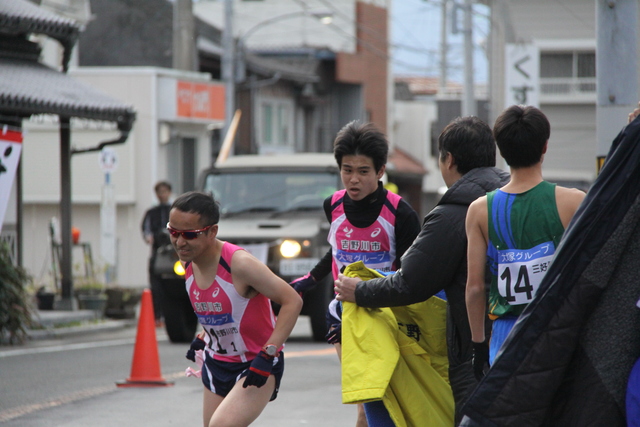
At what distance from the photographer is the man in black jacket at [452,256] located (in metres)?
4.39

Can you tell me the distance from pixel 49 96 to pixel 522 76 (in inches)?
446

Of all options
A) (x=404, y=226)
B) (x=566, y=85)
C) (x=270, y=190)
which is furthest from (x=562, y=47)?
(x=404, y=226)

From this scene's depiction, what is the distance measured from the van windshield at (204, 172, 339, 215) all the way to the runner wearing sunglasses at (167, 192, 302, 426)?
872 cm

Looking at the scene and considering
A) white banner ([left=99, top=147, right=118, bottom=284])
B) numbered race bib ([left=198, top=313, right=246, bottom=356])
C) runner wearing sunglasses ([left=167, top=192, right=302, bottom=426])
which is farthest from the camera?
white banner ([left=99, top=147, right=118, bottom=284])

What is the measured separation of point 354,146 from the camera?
5.73 meters

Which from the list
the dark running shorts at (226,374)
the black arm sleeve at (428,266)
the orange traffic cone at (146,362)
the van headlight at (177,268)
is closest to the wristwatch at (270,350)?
the dark running shorts at (226,374)

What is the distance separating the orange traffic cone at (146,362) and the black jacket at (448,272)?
5450 mm

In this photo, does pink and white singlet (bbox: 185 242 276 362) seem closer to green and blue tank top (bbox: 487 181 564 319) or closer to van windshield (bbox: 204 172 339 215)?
green and blue tank top (bbox: 487 181 564 319)

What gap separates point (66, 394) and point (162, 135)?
64.1 feet

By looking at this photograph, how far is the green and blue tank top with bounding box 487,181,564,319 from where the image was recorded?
404 cm

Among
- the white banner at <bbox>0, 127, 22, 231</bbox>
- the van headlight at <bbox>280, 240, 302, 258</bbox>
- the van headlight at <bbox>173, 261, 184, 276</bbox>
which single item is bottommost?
the van headlight at <bbox>173, 261, 184, 276</bbox>

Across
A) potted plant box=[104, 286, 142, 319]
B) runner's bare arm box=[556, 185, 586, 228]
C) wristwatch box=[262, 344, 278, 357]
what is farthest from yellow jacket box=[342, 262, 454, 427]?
potted plant box=[104, 286, 142, 319]

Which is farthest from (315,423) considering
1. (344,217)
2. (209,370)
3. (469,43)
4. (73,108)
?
(469,43)

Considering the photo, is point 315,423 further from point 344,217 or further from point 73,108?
point 73,108
